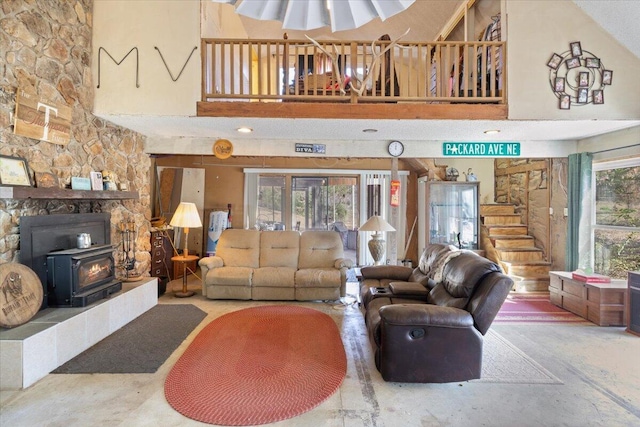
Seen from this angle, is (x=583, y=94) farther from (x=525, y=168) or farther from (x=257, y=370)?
(x=257, y=370)

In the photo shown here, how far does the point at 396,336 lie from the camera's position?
229 centimetres

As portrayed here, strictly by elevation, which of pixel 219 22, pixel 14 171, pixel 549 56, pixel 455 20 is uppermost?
pixel 455 20

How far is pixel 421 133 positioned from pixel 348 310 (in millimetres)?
2511

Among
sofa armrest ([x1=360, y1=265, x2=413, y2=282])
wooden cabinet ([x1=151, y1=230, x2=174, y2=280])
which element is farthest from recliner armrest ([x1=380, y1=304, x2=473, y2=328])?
wooden cabinet ([x1=151, y1=230, x2=174, y2=280])

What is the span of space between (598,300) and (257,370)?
3.86m

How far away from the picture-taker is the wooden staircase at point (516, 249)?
5.11 metres

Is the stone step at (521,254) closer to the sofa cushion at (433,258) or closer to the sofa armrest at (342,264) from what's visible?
the sofa cushion at (433,258)

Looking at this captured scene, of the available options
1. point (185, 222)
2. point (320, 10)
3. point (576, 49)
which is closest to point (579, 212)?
point (576, 49)

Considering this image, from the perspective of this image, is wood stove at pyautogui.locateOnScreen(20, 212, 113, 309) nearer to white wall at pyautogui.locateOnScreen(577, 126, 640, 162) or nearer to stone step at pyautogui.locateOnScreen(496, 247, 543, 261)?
stone step at pyautogui.locateOnScreen(496, 247, 543, 261)

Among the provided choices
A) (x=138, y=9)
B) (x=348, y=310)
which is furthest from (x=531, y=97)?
(x=138, y=9)

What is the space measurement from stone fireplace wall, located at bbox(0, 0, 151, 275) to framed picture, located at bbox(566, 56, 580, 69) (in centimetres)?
523

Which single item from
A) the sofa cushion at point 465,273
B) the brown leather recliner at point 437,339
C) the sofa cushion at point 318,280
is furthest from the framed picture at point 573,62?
the sofa cushion at point 318,280

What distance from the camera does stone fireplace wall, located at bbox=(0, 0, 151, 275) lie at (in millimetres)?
2688

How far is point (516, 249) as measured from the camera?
544 cm
